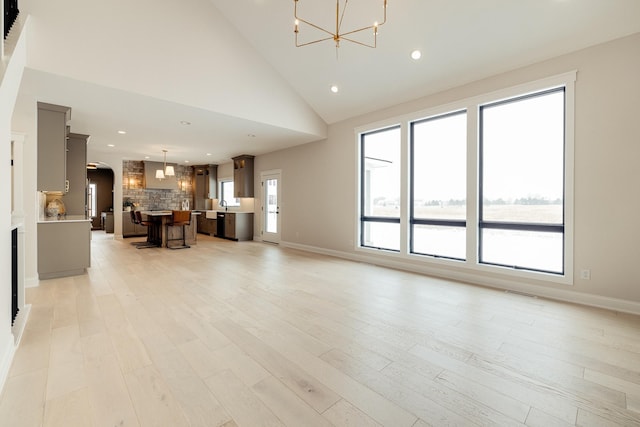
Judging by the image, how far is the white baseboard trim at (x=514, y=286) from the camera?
319 cm

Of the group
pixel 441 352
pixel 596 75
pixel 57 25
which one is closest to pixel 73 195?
pixel 57 25

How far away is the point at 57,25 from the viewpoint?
331cm

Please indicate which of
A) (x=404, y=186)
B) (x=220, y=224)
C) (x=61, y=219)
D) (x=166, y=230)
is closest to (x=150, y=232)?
(x=166, y=230)

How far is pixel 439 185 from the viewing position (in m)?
4.76

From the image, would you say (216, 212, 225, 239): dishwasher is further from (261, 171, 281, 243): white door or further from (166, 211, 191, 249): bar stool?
(166, 211, 191, 249): bar stool

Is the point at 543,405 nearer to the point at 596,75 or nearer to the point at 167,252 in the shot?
the point at 596,75

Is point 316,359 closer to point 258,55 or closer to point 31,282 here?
point 31,282

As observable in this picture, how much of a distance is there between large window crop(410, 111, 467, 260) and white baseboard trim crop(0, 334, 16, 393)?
4.87 m

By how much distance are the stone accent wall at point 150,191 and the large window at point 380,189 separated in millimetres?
7584

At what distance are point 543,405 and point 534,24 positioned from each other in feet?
12.6

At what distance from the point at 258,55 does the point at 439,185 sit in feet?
12.6

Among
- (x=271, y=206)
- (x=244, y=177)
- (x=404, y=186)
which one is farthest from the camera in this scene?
(x=244, y=177)

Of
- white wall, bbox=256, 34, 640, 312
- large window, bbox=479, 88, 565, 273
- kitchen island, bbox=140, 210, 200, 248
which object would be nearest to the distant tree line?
large window, bbox=479, 88, 565, 273

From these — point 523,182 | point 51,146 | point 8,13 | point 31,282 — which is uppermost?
point 8,13
